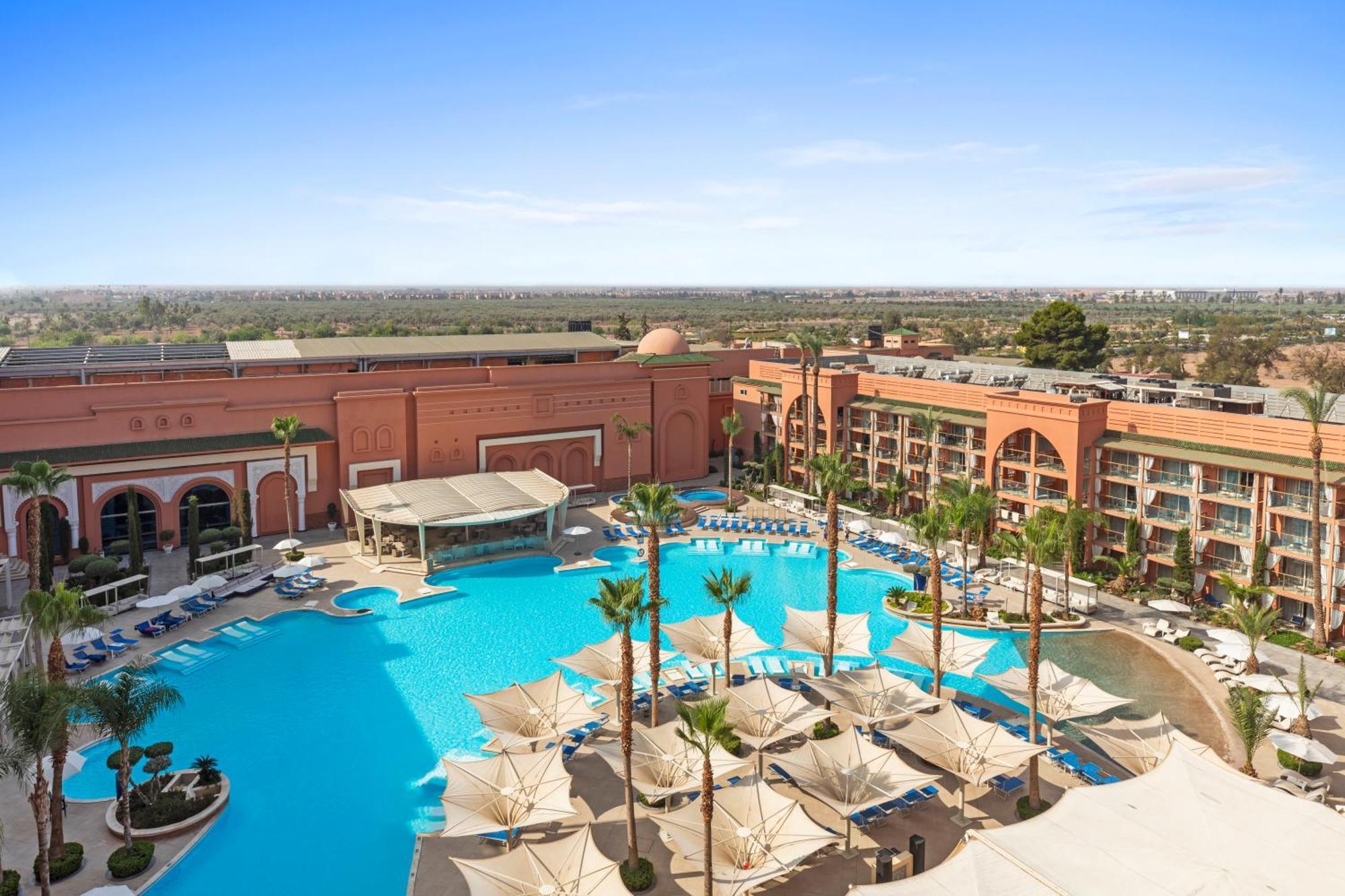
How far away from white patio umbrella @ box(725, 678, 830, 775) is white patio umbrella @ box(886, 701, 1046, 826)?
226 centimetres

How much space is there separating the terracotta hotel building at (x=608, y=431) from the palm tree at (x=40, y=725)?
25.1 meters

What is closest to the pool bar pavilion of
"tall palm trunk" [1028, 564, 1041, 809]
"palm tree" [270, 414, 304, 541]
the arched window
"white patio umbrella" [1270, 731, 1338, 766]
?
"palm tree" [270, 414, 304, 541]

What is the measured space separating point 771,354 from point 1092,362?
30553 millimetres

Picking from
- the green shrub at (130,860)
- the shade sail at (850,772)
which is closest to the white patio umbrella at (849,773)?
the shade sail at (850,772)

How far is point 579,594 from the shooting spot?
37875 millimetres

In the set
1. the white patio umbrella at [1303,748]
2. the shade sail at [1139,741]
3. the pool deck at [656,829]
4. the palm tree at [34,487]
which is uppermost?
the palm tree at [34,487]

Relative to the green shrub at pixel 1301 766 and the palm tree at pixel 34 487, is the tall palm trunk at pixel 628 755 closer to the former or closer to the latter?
the green shrub at pixel 1301 766

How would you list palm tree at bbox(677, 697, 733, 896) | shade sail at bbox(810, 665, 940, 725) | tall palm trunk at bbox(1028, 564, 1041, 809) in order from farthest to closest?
shade sail at bbox(810, 665, 940, 725) → tall palm trunk at bbox(1028, 564, 1041, 809) → palm tree at bbox(677, 697, 733, 896)

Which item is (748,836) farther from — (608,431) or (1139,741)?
(608,431)

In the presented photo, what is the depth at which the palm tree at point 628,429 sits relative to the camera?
51031mm

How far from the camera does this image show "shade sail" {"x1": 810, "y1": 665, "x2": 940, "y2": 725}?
24297 mm

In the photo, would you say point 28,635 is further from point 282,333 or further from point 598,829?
point 282,333

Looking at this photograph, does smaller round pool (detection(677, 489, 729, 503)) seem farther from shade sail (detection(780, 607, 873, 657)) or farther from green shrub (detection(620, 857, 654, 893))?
green shrub (detection(620, 857, 654, 893))

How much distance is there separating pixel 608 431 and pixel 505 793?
114 ft
